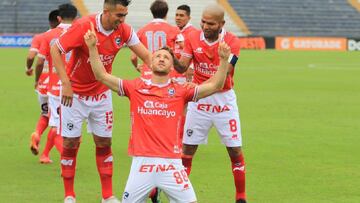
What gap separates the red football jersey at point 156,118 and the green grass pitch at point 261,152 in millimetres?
2682

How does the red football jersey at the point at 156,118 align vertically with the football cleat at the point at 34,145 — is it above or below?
above

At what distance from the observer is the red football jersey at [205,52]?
9.67 m

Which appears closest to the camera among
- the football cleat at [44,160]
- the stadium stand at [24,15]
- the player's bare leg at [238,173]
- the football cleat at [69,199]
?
the football cleat at [69,199]

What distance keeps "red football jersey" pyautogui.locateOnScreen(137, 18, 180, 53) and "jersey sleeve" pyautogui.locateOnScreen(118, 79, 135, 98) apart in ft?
17.6

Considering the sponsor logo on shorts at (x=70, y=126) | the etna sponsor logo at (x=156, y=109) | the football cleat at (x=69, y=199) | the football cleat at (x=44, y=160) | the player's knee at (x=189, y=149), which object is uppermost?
the etna sponsor logo at (x=156, y=109)

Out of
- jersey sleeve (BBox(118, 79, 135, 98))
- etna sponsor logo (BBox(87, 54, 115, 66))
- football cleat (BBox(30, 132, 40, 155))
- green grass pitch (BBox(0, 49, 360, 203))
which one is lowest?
green grass pitch (BBox(0, 49, 360, 203))

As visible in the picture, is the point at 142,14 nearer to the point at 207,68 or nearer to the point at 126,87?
the point at 207,68

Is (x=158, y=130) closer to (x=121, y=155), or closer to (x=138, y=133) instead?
(x=138, y=133)

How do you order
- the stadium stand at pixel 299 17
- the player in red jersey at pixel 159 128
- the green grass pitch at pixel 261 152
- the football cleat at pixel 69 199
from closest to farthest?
1. the player in red jersey at pixel 159 128
2. the football cleat at pixel 69 199
3. the green grass pitch at pixel 261 152
4. the stadium stand at pixel 299 17

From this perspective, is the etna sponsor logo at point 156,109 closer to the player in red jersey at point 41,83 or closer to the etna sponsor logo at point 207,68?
the etna sponsor logo at point 207,68

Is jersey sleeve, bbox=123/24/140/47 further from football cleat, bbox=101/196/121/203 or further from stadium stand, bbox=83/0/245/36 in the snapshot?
stadium stand, bbox=83/0/245/36

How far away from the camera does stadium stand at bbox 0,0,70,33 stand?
2151 inches

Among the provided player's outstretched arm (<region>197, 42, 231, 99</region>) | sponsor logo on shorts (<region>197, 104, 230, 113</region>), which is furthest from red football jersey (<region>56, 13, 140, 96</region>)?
player's outstretched arm (<region>197, 42, 231, 99</region>)

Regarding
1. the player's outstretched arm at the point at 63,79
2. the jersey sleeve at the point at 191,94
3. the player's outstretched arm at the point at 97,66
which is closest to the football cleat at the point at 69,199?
the player's outstretched arm at the point at 63,79
